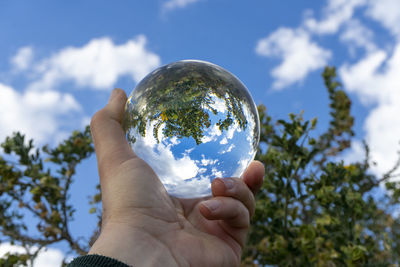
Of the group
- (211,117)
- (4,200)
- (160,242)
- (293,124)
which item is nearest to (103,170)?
(160,242)

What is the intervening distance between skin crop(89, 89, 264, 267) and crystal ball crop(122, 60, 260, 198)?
11 centimetres

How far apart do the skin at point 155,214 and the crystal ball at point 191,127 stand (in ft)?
0.36

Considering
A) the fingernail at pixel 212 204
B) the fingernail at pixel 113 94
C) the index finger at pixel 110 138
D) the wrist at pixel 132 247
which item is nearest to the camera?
the wrist at pixel 132 247

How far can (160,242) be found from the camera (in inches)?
77.4

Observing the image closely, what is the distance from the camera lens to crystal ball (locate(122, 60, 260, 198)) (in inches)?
72.3

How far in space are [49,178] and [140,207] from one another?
2.46 metres

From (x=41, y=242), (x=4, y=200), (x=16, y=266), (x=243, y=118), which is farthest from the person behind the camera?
(x=4, y=200)

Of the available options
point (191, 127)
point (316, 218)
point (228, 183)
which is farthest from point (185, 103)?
point (316, 218)

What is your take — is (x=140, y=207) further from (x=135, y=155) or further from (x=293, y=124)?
(x=293, y=124)

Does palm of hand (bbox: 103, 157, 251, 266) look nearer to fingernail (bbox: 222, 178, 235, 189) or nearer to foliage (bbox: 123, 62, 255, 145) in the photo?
fingernail (bbox: 222, 178, 235, 189)

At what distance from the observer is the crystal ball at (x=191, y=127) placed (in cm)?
184

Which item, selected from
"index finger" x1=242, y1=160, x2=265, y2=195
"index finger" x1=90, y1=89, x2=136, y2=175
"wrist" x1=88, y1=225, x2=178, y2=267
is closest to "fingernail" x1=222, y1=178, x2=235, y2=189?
"index finger" x1=242, y1=160, x2=265, y2=195

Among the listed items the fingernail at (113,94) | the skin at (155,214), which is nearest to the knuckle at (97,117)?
the skin at (155,214)

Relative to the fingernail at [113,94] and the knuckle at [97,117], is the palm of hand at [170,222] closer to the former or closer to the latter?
the knuckle at [97,117]
